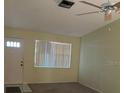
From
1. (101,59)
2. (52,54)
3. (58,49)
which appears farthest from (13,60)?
(101,59)

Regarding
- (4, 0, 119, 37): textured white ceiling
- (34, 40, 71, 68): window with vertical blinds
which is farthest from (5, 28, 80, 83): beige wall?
(4, 0, 119, 37): textured white ceiling

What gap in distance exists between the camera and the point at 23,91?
542cm

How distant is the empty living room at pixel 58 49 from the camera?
5090 mm

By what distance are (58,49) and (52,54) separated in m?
0.39

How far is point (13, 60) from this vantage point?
21.3 ft

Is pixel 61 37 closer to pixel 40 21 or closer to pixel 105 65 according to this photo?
pixel 40 21

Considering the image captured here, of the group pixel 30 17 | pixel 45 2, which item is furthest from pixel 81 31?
pixel 45 2

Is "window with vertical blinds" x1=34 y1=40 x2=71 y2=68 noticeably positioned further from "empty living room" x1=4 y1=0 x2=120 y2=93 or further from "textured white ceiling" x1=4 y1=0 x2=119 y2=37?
"textured white ceiling" x1=4 y1=0 x2=119 y2=37

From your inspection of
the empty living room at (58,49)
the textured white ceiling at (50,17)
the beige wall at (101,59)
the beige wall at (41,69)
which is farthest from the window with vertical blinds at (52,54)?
the beige wall at (101,59)

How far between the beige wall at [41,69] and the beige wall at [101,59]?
40 cm

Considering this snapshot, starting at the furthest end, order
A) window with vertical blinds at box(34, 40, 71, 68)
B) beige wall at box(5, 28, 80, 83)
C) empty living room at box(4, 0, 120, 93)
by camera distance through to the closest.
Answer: window with vertical blinds at box(34, 40, 71, 68) → beige wall at box(5, 28, 80, 83) → empty living room at box(4, 0, 120, 93)

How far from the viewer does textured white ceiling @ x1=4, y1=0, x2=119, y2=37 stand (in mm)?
4438

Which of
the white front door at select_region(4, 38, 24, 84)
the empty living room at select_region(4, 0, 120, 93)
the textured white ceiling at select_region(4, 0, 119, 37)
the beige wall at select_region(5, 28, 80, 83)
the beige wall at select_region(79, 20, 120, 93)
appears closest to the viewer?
the textured white ceiling at select_region(4, 0, 119, 37)

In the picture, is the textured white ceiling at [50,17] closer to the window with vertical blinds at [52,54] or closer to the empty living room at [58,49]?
the empty living room at [58,49]
